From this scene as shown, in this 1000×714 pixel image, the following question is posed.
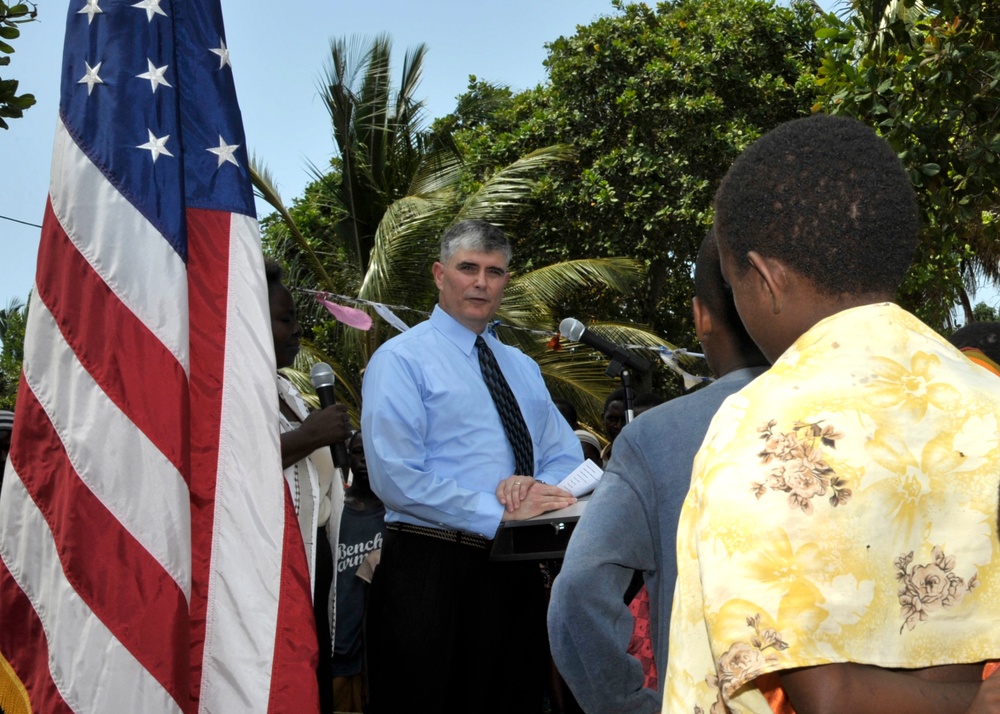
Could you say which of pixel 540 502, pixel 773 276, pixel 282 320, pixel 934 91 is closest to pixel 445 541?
pixel 540 502

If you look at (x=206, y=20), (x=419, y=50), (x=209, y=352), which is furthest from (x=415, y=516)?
(x=419, y=50)

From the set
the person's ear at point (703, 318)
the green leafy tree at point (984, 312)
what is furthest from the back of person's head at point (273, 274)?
the green leafy tree at point (984, 312)

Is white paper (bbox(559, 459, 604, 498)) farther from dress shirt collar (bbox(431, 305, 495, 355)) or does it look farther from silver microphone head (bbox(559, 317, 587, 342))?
dress shirt collar (bbox(431, 305, 495, 355))

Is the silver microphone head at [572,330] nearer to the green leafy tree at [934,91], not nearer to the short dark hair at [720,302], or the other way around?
the short dark hair at [720,302]

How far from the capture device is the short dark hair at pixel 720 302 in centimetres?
213

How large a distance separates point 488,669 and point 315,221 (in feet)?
45.4

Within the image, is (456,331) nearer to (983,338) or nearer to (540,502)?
(540,502)

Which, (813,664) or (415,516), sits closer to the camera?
(813,664)

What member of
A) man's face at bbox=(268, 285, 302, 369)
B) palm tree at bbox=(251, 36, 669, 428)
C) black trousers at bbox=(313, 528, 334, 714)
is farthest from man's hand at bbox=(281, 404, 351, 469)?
palm tree at bbox=(251, 36, 669, 428)

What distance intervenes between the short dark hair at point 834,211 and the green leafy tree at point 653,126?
13.7 m

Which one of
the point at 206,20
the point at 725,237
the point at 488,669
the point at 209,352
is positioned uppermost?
the point at 206,20

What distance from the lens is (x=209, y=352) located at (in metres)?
3.20

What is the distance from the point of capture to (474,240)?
14.3 feet

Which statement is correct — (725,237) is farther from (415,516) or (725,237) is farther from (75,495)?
(415,516)
